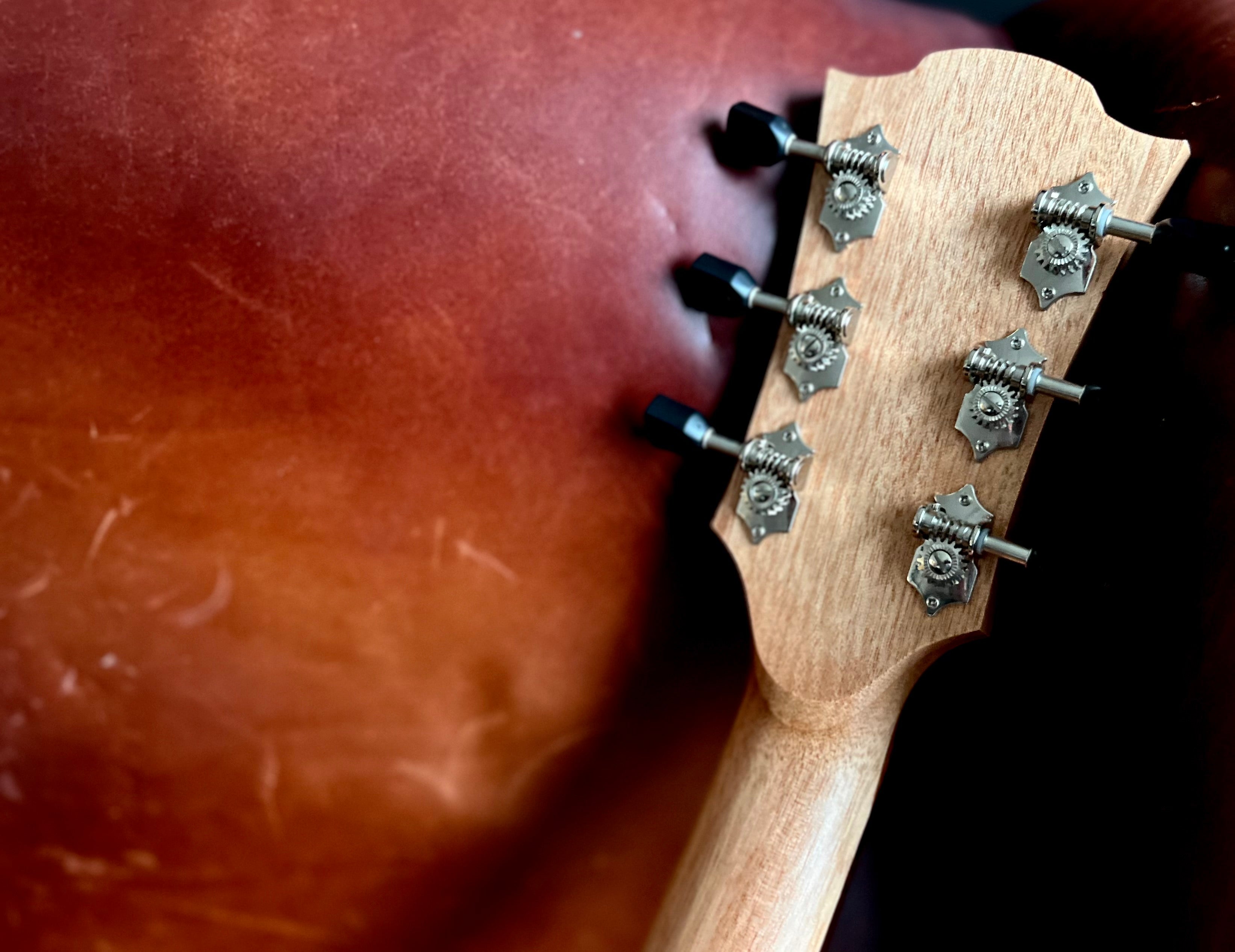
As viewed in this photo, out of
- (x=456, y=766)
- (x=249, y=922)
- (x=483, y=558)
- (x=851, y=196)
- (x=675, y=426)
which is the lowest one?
(x=249, y=922)

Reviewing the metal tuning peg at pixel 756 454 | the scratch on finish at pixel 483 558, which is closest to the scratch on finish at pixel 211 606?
the scratch on finish at pixel 483 558

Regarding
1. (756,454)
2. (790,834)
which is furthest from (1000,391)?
(790,834)

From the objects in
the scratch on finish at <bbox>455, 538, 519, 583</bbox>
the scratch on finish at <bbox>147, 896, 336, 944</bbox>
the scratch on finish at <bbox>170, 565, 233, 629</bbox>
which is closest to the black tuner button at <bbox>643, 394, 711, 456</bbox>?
the scratch on finish at <bbox>455, 538, 519, 583</bbox>

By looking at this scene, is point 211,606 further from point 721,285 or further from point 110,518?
point 721,285

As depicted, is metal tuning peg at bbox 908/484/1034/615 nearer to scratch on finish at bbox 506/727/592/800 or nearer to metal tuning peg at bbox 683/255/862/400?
metal tuning peg at bbox 683/255/862/400

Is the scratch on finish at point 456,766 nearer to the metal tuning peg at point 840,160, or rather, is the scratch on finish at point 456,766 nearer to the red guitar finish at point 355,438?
the red guitar finish at point 355,438

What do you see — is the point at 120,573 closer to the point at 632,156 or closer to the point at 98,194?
the point at 98,194

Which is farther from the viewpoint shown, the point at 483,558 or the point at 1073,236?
the point at 483,558
